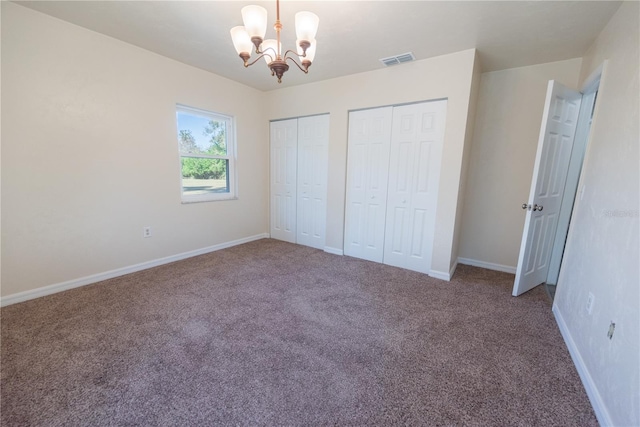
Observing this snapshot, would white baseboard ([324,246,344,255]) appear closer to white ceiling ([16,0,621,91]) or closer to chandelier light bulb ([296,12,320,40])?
white ceiling ([16,0,621,91])

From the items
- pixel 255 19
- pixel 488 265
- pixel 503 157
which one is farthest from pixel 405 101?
pixel 488 265

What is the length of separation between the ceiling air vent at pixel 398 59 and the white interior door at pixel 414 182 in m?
0.48

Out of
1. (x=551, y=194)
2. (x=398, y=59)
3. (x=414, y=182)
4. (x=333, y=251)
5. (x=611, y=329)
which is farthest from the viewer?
(x=333, y=251)

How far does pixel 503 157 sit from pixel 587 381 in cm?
243

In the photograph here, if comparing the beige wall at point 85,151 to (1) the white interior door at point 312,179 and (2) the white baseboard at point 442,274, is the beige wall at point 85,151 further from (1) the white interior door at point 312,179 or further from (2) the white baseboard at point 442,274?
(2) the white baseboard at point 442,274

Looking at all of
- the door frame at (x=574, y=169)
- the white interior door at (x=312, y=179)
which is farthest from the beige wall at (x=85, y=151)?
the door frame at (x=574, y=169)

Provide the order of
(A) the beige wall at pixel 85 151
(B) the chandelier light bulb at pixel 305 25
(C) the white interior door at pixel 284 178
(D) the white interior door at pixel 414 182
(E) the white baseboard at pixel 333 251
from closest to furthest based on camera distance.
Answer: (B) the chandelier light bulb at pixel 305 25 → (A) the beige wall at pixel 85 151 → (D) the white interior door at pixel 414 182 → (E) the white baseboard at pixel 333 251 → (C) the white interior door at pixel 284 178

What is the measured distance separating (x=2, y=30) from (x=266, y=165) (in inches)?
115

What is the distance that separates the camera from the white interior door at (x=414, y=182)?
115 inches

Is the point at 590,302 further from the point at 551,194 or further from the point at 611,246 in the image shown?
the point at 551,194

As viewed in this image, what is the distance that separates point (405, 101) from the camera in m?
2.97

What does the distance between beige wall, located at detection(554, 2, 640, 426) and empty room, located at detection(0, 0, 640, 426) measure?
0.02 meters

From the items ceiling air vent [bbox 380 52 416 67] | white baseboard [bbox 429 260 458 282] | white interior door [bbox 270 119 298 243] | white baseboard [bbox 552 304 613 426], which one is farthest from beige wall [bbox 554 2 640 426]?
white interior door [bbox 270 119 298 243]

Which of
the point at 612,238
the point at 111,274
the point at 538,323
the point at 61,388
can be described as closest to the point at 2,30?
the point at 111,274
